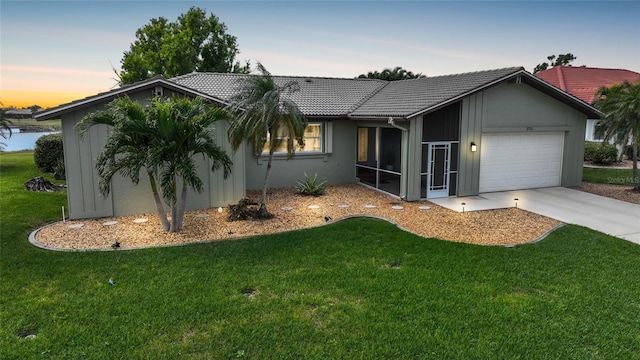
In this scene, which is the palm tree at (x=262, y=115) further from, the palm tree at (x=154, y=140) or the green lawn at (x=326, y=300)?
the green lawn at (x=326, y=300)

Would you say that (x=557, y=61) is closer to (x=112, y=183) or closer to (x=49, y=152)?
(x=49, y=152)

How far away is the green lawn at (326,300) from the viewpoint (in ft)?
15.0

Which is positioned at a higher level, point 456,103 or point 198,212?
point 456,103

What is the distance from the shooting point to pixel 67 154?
10.0 m

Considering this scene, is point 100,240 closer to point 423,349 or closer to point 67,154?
point 67,154

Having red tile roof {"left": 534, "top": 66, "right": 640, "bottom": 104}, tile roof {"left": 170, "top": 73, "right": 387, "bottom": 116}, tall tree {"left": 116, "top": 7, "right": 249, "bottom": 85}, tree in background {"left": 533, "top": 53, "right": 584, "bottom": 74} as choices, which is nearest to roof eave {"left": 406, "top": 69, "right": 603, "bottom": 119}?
tile roof {"left": 170, "top": 73, "right": 387, "bottom": 116}

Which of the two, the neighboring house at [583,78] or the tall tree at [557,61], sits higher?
the tall tree at [557,61]

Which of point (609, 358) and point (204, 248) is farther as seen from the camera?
Answer: point (204, 248)

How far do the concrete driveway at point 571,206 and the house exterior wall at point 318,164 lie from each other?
4162 mm

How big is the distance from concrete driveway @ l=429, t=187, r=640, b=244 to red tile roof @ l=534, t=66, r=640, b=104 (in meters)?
15.5

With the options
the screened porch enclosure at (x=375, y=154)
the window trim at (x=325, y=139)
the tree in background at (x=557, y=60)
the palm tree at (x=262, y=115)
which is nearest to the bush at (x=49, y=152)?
the window trim at (x=325, y=139)

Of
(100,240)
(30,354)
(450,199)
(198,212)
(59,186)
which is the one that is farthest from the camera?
(59,186)

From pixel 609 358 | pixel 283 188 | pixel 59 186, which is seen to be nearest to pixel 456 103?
pixel 283 188

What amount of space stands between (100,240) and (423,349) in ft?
23.7
